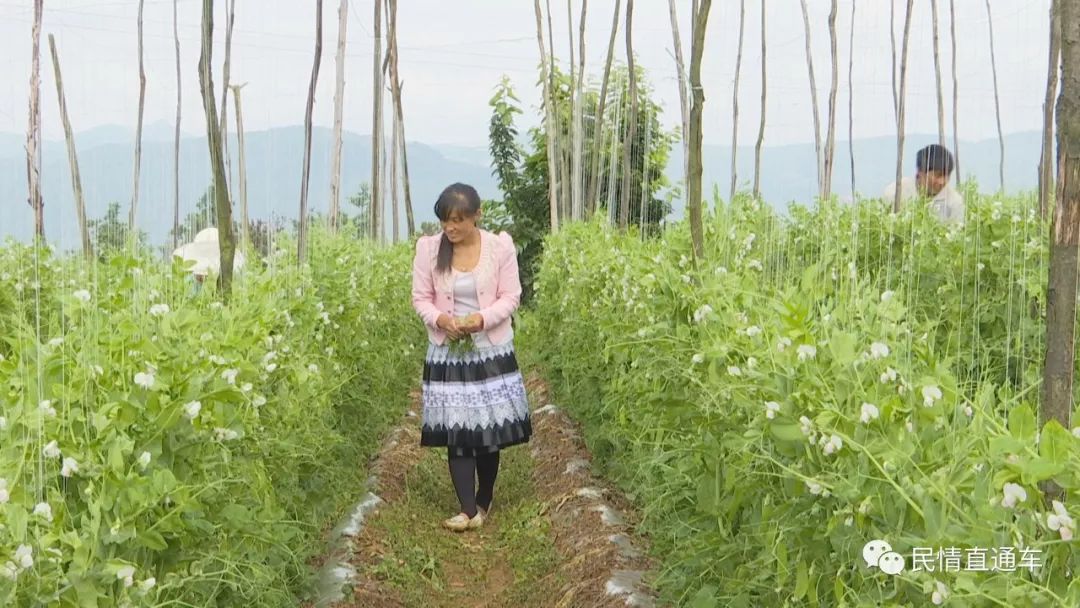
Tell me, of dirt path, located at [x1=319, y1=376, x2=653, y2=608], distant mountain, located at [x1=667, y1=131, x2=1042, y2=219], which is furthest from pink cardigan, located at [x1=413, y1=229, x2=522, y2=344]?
distant mountain, located at [x1=667, y1=131, x2=1042, y2=219]

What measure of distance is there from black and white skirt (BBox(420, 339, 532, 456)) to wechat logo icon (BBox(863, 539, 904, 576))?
289cm

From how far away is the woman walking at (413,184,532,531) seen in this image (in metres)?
4.56

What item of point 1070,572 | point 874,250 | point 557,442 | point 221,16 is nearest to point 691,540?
point 1070,572

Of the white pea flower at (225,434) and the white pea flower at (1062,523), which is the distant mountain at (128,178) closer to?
the white pea flower at (225,434)

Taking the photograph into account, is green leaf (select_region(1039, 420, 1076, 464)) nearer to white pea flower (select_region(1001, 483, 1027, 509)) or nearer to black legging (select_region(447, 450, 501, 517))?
white pea flower (select_region(1001, 483, 1027, 509))

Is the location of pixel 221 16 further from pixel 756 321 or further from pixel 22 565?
pixel 22 565

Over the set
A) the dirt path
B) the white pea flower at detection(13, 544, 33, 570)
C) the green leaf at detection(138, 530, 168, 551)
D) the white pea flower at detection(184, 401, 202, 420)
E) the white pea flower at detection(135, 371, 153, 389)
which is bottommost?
the dirt path

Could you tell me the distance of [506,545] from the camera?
4605mm

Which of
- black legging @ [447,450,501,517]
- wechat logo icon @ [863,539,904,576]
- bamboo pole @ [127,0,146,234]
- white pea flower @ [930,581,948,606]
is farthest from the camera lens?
A: bamboo pole @ [127,0,146,234]

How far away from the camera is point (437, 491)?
17.9ft

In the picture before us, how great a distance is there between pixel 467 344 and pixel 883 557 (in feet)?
9.69

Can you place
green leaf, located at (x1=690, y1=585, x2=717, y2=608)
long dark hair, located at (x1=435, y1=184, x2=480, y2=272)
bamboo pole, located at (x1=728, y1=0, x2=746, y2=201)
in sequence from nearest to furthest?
green leaf, located at (x1=690, y1=585, x2=717, y2=608) → long dark hair, located at (x1=435, y1=184, x2=480, y2=272) → bamboo pole, located at (x1=728, y1=0, x2=746, y2=201)

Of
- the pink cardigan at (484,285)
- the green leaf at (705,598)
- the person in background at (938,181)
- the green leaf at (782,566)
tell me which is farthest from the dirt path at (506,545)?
the person in background at (938,181)

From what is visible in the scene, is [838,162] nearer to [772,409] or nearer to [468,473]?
[468,473]
